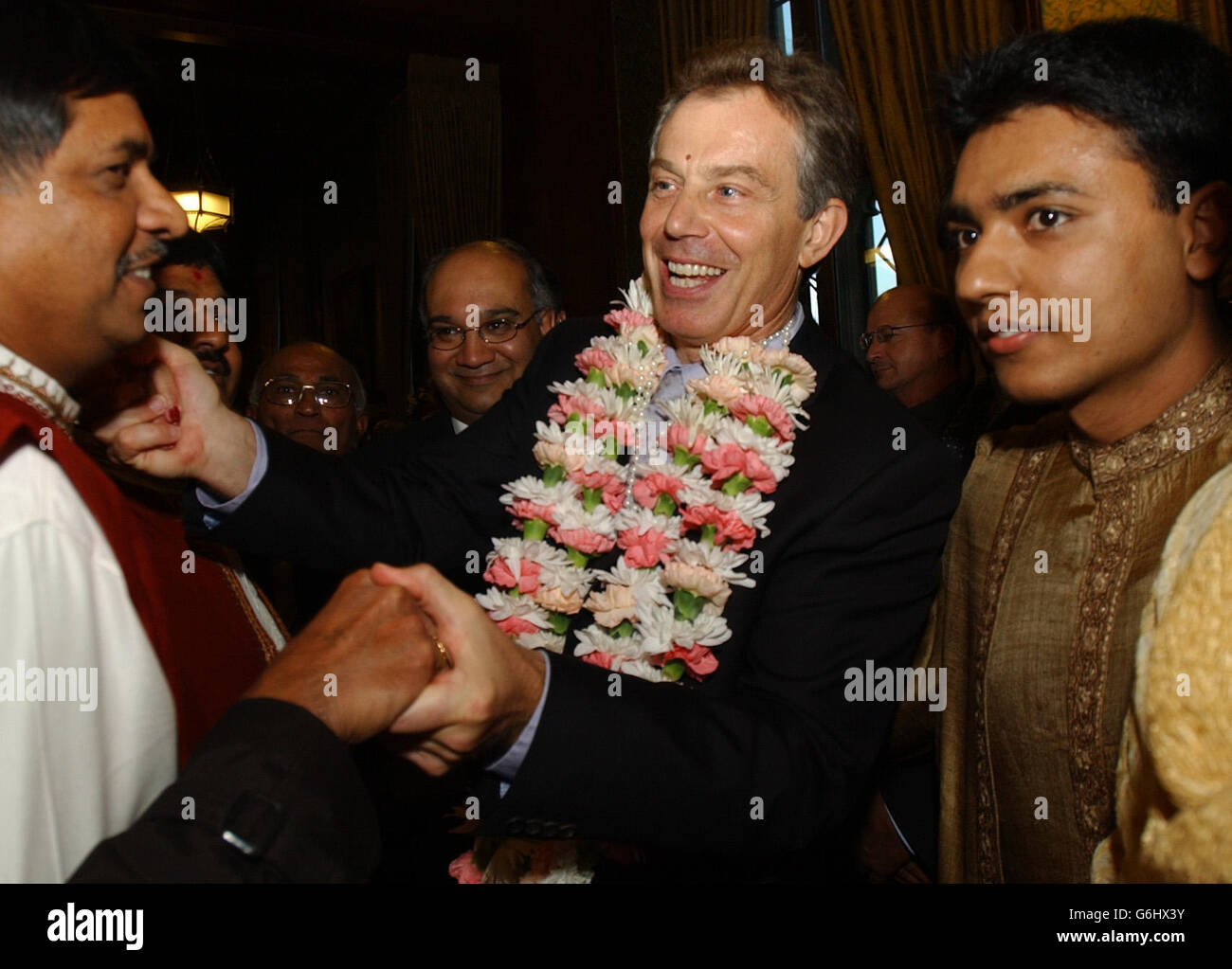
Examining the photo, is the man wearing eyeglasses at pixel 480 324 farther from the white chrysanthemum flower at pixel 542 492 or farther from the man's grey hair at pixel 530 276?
the white chrysanthemum flower at pixel 542 492

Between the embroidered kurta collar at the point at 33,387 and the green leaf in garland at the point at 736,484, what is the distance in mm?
1050

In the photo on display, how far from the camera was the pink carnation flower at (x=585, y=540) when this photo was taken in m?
1.92

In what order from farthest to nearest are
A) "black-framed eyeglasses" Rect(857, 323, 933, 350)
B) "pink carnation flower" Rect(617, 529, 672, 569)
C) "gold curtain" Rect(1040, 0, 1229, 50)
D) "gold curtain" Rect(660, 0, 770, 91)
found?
1. "gold curtain" Rect(660, 0, 770, 91)
2. "black-framed eyeglasses" Rect(857, 323, 933, 350)
3. "gold curtain" Rect(1040, 0, 1229, 50)
4. "pink carnation flower" Rect(617, 529, 672, 569)

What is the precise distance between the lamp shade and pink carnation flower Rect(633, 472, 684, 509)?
6569 millimetres

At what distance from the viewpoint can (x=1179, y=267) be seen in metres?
1.56

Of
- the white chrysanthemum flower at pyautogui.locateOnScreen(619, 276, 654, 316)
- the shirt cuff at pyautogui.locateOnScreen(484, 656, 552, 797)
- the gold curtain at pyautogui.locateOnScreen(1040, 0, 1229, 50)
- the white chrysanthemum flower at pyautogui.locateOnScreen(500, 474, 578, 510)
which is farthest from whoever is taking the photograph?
the gold curtain at pyautogui.locateOnScreen(1040, 0, 1229, 50)

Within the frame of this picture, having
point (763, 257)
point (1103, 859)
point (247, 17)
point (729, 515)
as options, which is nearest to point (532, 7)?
point (247, 17)

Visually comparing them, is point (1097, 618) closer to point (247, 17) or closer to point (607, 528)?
point (607, 528)

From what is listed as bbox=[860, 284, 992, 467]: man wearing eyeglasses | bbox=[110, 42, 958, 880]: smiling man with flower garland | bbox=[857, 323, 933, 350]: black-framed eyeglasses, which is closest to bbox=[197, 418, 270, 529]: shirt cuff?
bbox=[110, 42, 958, 880]: smiling man with flower garland

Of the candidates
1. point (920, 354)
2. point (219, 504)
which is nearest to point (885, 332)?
point (920, 354)

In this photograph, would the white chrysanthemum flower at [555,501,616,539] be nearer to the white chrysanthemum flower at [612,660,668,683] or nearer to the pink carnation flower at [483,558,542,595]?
the pink carnation flower at [483,558,542,595]

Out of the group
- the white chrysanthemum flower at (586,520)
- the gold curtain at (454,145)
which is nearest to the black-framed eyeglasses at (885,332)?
the white chrysanthemum flower at (586,520)

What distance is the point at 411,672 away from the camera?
1.33 m

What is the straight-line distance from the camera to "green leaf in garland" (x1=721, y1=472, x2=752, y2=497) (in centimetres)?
185
